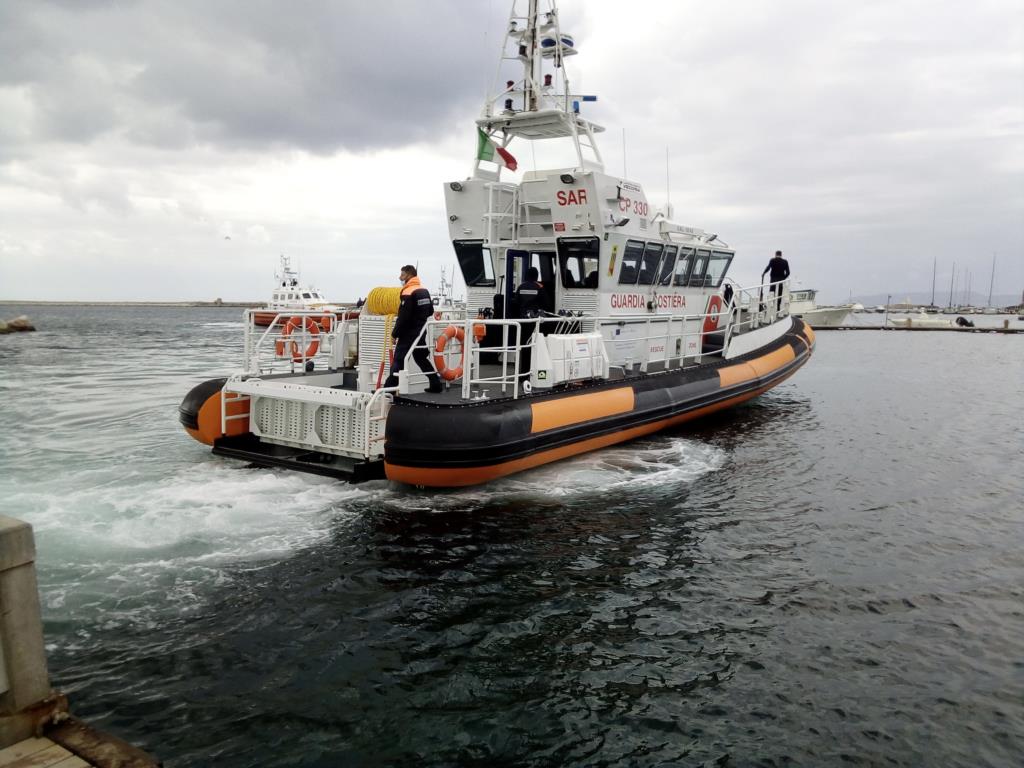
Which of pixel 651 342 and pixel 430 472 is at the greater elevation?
pixel 651 342

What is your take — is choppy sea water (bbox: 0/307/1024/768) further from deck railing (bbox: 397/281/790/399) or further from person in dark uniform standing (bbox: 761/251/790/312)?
person in dark uniform standing (bbox: 761/251/790/312)

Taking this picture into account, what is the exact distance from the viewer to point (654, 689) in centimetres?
375

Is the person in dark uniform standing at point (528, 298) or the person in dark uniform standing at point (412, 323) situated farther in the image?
the person in dark uniform standing at point (528, 298)

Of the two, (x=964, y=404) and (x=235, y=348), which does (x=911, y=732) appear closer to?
(x=964, y=404)

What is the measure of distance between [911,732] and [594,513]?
328 cm

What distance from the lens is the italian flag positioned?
32.0ft

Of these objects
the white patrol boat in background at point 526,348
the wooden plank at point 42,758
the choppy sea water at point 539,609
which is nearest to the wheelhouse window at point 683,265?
the white patrol boat in background at point 526,348

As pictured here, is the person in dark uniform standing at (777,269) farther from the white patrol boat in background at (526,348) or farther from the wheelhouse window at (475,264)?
the wheelhouse window at (475,264)

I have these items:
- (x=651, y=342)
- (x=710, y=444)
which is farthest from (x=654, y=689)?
(x=651, y=342)

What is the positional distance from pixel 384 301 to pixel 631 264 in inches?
155

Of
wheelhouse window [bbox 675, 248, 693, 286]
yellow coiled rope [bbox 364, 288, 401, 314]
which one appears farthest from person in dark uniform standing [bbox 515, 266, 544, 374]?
wheelhouse window [bbox 675, 248, 693, 286]

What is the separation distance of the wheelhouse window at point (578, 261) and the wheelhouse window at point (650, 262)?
1.00 metres

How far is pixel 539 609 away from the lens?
459cm

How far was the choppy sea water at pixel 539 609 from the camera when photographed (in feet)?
11.0
